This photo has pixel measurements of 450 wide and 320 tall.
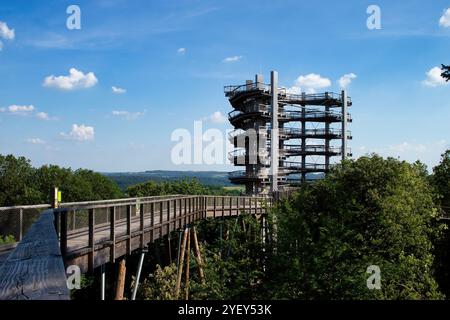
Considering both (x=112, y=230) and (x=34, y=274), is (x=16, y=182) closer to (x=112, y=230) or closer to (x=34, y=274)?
(x=112, y=230)

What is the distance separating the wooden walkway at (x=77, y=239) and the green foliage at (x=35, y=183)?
43996 mm

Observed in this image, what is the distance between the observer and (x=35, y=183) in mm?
69562

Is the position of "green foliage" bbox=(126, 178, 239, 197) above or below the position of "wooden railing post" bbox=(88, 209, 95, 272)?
below

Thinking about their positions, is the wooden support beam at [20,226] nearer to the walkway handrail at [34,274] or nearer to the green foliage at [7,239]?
the green foliage at [7,239]

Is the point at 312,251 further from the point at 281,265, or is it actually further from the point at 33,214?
the point at 33,214

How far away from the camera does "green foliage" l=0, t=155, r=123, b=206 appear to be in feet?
212

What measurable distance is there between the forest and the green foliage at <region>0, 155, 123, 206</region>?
40.4 m

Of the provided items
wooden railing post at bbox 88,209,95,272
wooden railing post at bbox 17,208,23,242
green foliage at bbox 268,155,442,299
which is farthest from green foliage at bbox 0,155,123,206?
wooden railing post at bbox 88,209,95,272

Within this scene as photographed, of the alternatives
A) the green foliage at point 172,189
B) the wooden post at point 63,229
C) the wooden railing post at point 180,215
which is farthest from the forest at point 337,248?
the green foliage at point 172,189

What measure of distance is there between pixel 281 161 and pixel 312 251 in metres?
39.8

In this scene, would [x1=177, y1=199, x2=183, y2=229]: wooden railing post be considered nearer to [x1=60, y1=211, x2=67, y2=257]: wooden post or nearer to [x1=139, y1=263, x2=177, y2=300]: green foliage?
[x1=139, y1=263, x2=177, y2=300]: green foliage

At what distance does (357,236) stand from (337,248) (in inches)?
187

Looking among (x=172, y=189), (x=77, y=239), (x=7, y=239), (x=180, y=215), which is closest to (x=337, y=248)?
(x=180, y=215)
